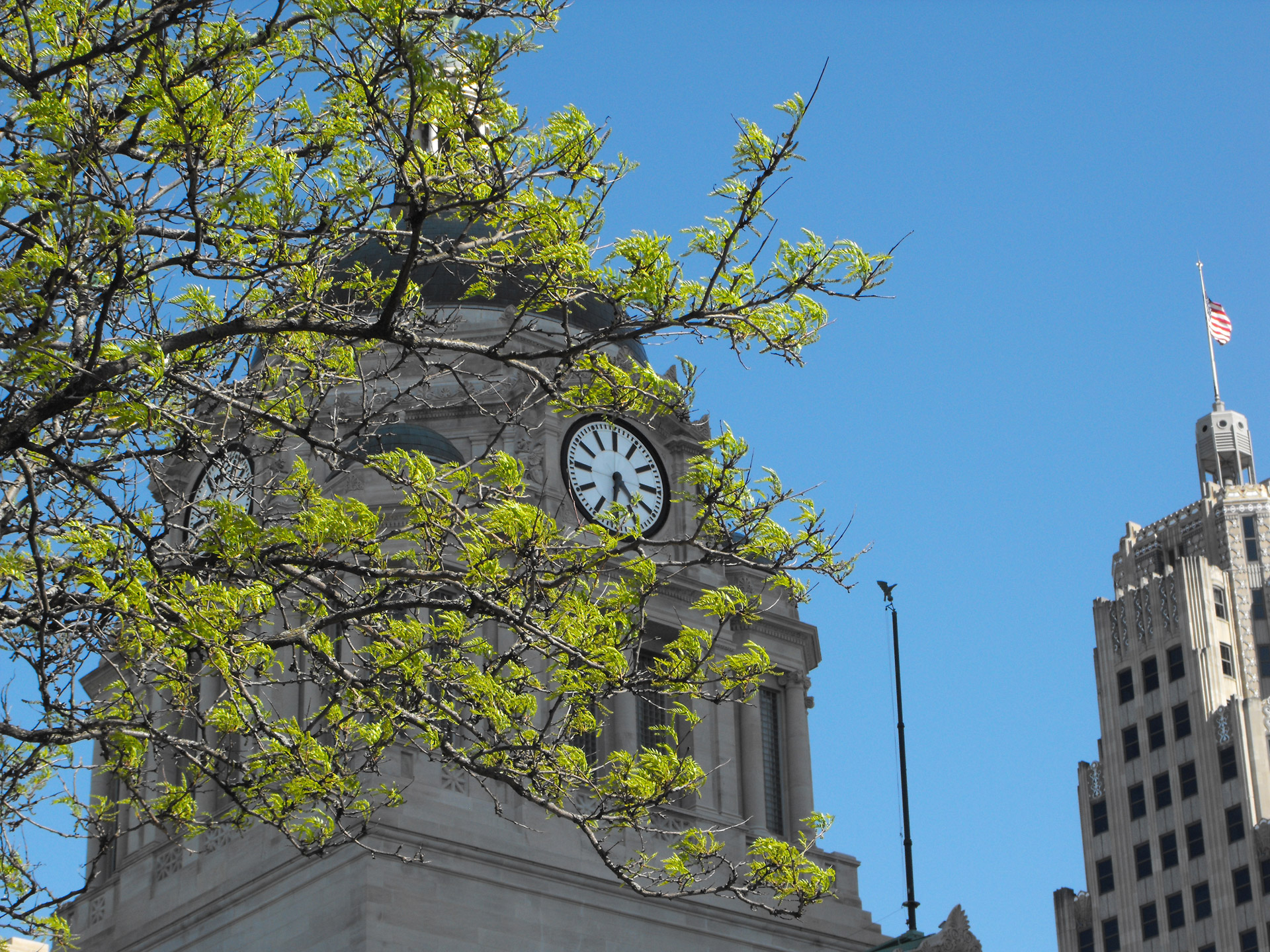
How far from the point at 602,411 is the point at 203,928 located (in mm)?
28266

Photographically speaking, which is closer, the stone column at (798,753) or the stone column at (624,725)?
the stone column at (624,725)

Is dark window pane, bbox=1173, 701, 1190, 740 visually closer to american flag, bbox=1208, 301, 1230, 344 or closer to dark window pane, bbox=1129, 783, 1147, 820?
dark window pane, bbox=1129, 783, 1147, 820

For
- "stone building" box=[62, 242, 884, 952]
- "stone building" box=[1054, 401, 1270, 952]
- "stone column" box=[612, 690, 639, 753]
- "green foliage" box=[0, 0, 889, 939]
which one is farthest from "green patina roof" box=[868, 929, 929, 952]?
"stone building" box=[1054, 401, 1270, 952]

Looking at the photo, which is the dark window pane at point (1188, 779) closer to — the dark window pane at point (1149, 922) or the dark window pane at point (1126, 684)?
the dark window pane at point (1149, 922)

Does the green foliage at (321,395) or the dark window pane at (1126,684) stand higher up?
the dark window pane at (1126,684)

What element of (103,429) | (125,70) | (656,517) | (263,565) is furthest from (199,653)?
(656,517)

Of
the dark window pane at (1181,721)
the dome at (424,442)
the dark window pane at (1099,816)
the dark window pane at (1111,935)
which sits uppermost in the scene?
the dark window pane at (1181,721)

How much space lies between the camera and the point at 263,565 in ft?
63.3

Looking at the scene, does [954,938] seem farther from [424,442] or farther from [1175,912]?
[1175,912]

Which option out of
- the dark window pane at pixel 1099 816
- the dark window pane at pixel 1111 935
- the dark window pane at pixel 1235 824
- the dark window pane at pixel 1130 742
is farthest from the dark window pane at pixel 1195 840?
the dark window pane at pixel 1130 742

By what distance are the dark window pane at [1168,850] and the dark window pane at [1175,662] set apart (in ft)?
31.6

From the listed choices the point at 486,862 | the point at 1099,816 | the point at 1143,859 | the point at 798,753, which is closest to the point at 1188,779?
the point at 1143,859

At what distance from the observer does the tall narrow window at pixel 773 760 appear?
53.9 m

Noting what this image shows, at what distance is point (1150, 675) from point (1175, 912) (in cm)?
1501
